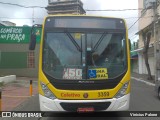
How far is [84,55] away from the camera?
841 cm

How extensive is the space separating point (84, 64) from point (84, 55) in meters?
0.26

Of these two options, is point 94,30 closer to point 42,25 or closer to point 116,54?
point 116,54

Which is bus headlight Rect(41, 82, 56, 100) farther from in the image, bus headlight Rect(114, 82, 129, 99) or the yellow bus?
bus headlight Rect(114, 82, 129, 99)

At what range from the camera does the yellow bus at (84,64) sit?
8.14 meters

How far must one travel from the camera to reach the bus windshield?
27.2ft

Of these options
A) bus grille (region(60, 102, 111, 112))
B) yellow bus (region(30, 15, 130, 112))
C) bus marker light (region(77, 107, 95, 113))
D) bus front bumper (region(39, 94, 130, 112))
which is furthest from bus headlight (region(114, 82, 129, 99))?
bus marker light (region(77, 107, 95, 113))

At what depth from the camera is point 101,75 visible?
826cm

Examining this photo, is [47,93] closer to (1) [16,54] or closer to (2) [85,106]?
(2) [85,106]

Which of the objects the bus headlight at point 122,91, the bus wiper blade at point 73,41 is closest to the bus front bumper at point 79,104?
the bus headlight at point 122,91

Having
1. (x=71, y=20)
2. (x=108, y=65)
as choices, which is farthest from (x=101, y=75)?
(x=71, y=20)

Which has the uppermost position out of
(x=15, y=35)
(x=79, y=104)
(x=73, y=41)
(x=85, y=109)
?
(x=15, y=35)

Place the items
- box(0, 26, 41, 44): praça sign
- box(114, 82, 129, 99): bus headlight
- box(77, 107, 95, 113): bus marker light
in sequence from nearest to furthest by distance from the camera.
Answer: box(77, 107, 95, 113): bus marker light
box(114, 82, 129, 99): bus headlight
box(0, 26, 41, 44): praça sign

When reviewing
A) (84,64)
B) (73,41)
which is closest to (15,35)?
(73,41)

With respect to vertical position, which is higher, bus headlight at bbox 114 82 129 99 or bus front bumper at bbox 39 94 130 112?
bus headlight at bbox 114 82 129 99
